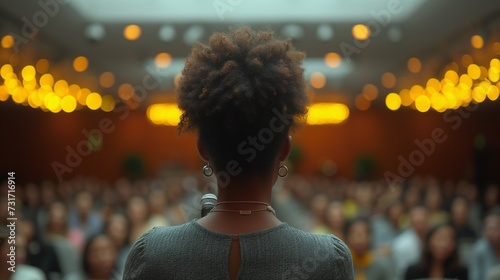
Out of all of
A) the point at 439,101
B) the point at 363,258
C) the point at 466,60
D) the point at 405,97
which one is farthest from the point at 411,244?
the point at 405,97

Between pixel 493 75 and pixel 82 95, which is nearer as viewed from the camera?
pixel 493 75

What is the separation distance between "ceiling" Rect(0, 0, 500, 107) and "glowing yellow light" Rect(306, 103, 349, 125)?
14357 millimetres

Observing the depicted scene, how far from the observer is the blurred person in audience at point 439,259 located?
725 centimetres

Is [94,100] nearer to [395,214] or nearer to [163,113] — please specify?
[163,113]

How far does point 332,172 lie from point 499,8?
77.7ft

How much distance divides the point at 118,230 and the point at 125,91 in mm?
20788

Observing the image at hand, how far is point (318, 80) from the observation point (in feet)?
85.8

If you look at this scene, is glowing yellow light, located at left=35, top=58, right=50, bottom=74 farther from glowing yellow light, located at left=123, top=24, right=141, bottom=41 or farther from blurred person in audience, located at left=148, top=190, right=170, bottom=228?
blurred person in audience, located at left=148, top=190, right=170, bottom=228

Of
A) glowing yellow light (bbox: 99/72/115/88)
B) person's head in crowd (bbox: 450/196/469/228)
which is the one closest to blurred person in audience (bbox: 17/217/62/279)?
person's head in crowd (bbox: 450/196/469/228)

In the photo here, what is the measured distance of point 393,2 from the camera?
→ 14141 millimetres

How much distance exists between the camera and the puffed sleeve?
1.81 m

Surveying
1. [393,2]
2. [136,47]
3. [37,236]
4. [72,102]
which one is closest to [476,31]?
[393,2]

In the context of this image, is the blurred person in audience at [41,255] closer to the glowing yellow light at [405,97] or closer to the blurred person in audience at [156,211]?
the blurred person in audience at [156,211]

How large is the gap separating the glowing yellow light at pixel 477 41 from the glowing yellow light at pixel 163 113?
19359 millimetres
